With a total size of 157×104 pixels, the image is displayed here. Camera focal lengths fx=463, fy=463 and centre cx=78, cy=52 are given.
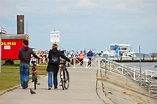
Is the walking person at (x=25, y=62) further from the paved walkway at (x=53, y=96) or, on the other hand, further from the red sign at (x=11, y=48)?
the red sign at (x=11, y=48)

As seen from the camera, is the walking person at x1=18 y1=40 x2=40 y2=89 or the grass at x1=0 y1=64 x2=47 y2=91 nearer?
the walking person at x1=18 y1=40 x2=40 y2=89

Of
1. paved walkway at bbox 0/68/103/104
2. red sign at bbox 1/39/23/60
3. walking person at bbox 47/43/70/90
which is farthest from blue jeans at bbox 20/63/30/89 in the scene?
red sign at bbox 1/39/23/60

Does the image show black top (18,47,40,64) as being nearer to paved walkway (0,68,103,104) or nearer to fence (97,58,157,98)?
paved walkway (0,68,103,104)

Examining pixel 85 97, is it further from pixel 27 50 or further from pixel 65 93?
pixel 27 50

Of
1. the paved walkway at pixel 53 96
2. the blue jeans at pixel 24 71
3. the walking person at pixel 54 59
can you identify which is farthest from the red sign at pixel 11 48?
the blue jeans at pixel 24 71

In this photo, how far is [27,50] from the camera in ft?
64.7

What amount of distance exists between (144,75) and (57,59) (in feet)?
84.9

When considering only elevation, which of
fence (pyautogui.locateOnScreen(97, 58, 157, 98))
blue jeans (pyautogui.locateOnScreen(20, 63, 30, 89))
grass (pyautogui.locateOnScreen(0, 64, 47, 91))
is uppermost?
blue jeans (pyautogui.locateOnScreen(20, 63, 30, 89))

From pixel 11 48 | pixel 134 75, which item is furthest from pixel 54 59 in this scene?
pixel 134 75

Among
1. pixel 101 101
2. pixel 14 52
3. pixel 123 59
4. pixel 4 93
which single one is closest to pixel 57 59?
pixel 4 93

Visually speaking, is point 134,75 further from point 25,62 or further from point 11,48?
point 25,62

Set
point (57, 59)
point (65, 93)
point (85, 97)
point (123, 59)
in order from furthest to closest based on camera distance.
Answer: point (123, 59) → point (57, 59) → point (65, 93) → point (85, 97)

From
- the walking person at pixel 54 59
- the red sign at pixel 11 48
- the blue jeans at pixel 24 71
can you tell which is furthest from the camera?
the red sign at pixel 11 48

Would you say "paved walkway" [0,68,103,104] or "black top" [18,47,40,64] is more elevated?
"black top" [18,47,40,64]
